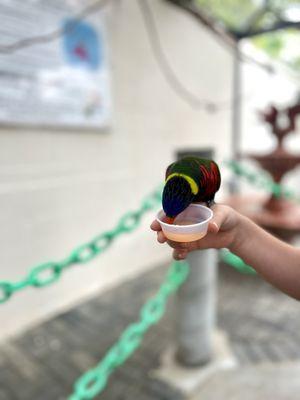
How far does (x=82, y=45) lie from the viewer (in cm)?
278

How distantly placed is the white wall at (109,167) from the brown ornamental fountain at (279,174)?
105 centimetres

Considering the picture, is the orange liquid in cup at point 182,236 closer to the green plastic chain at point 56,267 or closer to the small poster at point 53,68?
the green plastic chain at point 56,267

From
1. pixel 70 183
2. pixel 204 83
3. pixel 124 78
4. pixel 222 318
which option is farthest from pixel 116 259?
pixel 204 83

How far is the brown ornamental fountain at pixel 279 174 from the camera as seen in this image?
3402mm

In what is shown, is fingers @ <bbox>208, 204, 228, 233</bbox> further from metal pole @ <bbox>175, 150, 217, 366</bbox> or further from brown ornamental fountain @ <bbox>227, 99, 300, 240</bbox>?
brown ornamental fountain @ <bbox>227, 99, 300, 240</bbox>

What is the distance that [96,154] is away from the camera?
3.10 metres

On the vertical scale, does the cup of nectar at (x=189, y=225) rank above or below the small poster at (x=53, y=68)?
below

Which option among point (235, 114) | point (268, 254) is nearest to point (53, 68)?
point (268, 254)

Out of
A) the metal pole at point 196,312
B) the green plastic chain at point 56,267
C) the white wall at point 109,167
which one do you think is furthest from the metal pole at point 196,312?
the white wall at point 109,167

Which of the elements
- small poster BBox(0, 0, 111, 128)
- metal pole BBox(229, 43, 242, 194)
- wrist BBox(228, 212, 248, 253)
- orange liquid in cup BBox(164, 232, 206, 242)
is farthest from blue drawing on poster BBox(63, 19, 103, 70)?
metal pole BBox(229, 43, 242, 194)

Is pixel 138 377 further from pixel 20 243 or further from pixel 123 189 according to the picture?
pixel 123 189

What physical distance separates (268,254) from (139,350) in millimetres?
1642

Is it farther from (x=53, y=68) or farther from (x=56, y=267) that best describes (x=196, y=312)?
(x=53, y=68)

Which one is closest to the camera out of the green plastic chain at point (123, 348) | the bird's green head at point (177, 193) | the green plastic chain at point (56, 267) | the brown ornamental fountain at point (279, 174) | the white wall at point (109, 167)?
the bird's green head at point (177, 193)
